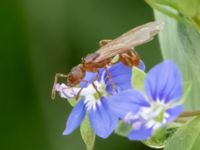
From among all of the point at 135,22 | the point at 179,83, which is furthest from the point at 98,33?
the point at 179,83

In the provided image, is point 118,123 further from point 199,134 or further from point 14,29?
point 14,29

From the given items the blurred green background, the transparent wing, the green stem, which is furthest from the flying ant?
the blurred green background

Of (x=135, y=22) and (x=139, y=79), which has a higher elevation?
(x=139, y=79)

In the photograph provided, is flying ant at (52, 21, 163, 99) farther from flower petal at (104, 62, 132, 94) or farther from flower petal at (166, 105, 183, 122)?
flower petal at (166, 105, 183, 122)

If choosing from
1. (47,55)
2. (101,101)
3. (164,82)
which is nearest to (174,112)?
(164,82)

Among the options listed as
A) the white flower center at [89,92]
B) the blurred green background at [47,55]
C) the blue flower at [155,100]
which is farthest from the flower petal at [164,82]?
the blurred green background at [47,55]

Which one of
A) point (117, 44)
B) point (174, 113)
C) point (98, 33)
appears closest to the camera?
point (174, 113)
